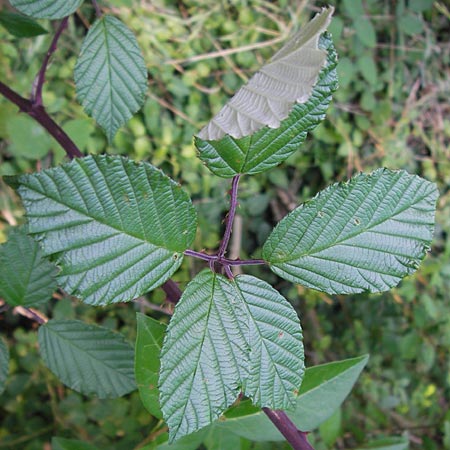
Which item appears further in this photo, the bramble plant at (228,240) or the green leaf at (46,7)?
the green leaf at (46,7)

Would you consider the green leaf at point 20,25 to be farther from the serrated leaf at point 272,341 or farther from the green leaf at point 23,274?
the serrated leaf at point 272,341

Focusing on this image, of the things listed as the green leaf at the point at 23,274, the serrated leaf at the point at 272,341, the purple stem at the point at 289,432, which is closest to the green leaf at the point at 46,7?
the green leaf at the point at 23,274

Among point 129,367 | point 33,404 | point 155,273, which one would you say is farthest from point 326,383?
point 33,404

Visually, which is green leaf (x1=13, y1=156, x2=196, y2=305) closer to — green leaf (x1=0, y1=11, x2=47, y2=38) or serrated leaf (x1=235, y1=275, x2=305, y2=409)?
serrated leaf (x1=235, y1=275, x2=305, y2=409)

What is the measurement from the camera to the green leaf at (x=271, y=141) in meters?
0.45

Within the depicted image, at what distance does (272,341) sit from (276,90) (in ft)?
0.75

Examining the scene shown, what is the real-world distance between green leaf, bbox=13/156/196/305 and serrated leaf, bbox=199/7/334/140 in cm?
9

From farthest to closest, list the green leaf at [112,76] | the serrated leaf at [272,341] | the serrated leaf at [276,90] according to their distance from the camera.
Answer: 1. the green leaf at [112,76]
2. the serrated leaf at [272,341]
3. the serrated leaf at [276,90]

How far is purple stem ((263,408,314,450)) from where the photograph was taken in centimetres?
51

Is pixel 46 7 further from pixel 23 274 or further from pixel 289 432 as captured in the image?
pixel 289 432

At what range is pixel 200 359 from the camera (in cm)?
45

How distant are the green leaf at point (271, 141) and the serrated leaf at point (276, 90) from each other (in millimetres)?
63

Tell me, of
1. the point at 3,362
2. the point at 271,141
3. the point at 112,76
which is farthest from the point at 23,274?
the point at 271,141

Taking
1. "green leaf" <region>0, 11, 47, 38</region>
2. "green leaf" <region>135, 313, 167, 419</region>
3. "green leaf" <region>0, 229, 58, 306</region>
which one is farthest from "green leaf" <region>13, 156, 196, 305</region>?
"green leaf" <region>0, 11, 47, 38</region>
